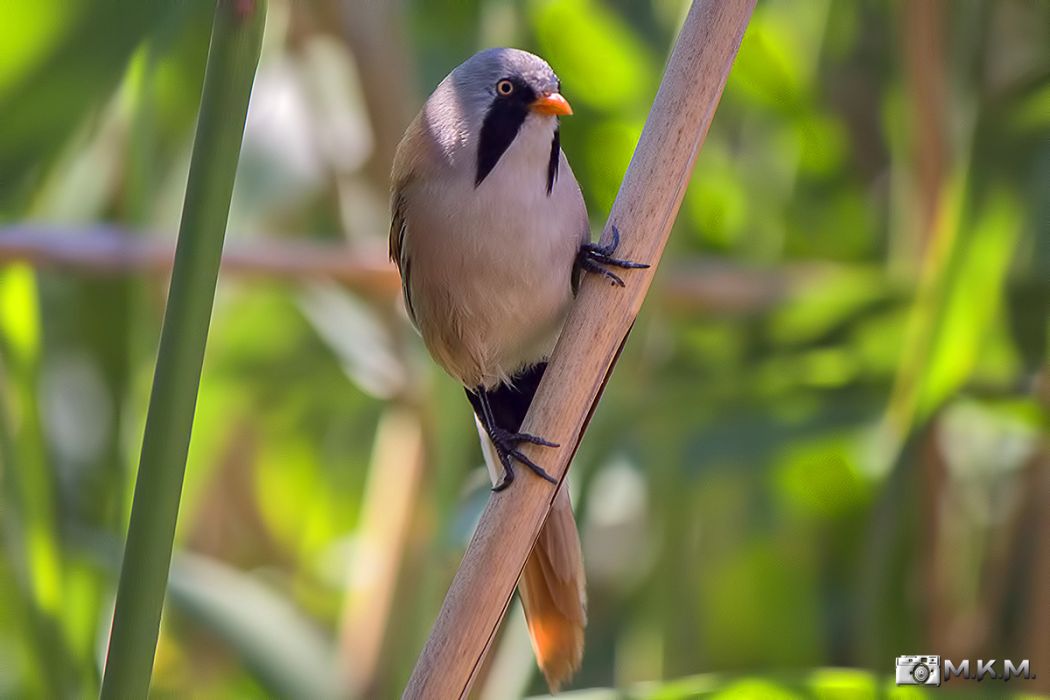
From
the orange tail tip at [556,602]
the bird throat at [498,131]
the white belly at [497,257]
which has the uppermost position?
the bird throat at [498,131]

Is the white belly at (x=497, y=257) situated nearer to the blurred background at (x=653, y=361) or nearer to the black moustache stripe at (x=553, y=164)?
the black moustache stripe at (x=553, y=164)

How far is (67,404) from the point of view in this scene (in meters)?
2.20

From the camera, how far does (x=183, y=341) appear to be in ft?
2.16

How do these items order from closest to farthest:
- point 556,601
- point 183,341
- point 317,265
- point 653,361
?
point 183,341
point 556,601
point 317,265
point 653,361

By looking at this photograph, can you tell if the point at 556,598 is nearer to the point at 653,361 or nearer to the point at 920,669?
the point at 920,669

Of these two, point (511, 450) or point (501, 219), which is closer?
point (511, 450)

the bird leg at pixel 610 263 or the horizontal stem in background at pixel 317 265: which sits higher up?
the bird leg at pixel 610 263

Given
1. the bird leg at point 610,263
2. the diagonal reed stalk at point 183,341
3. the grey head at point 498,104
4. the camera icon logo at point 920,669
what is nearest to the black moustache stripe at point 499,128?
the grey head at point 498,104

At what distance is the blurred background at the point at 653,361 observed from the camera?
1646mm

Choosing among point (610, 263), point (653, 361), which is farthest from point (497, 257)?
point (653, 361)

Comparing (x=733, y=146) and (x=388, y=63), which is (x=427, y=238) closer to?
(x=388, y=63)

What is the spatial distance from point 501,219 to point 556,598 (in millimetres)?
452

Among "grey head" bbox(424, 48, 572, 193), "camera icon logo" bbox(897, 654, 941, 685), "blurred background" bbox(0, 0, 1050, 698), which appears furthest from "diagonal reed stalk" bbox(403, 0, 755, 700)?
"camera icon logo" bbox(897, 654, 941, 685)

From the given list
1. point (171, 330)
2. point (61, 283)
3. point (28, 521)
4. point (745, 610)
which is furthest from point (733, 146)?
point (171, 330)
